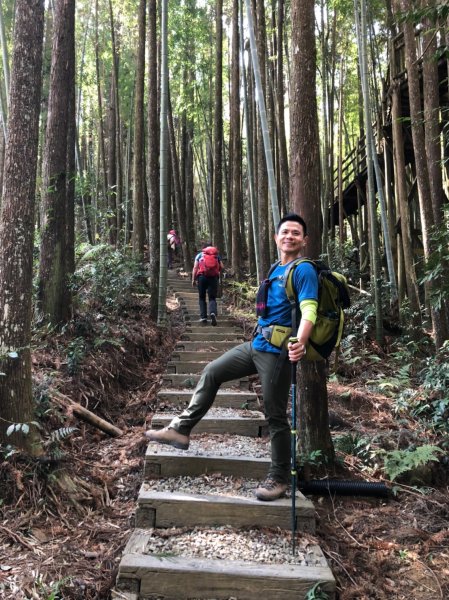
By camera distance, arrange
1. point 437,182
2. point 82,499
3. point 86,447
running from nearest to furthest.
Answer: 1. point 82,499
2. point 86,447
3. point 437,182

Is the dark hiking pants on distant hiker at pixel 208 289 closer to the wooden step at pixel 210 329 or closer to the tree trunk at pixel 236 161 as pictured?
the wooden step at pixel 210 329

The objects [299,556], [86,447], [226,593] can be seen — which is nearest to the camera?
[226,593]

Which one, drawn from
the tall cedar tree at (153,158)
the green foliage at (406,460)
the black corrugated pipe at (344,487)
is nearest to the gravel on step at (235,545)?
the black corrugated pipe at (344,487)

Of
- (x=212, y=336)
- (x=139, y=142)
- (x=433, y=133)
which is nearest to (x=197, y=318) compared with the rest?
(x=212, y=336)

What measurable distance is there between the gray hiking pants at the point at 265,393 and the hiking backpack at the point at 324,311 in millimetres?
216

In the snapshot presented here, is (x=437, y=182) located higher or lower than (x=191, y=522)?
A: higher

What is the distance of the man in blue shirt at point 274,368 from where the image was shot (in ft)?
9.85

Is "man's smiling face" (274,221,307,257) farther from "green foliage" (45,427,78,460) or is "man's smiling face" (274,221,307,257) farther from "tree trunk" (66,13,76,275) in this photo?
"tree trunk" (66,13,76,275)

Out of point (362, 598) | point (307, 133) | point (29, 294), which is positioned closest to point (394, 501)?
point (362, 598)

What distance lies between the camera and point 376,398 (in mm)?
6172

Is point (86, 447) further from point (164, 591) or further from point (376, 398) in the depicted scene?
point (376, 398)

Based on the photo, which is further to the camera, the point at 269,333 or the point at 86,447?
the point at 86,447

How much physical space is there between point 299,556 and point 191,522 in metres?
0.73

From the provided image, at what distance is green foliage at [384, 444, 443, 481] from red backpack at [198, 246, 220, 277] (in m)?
4.59
